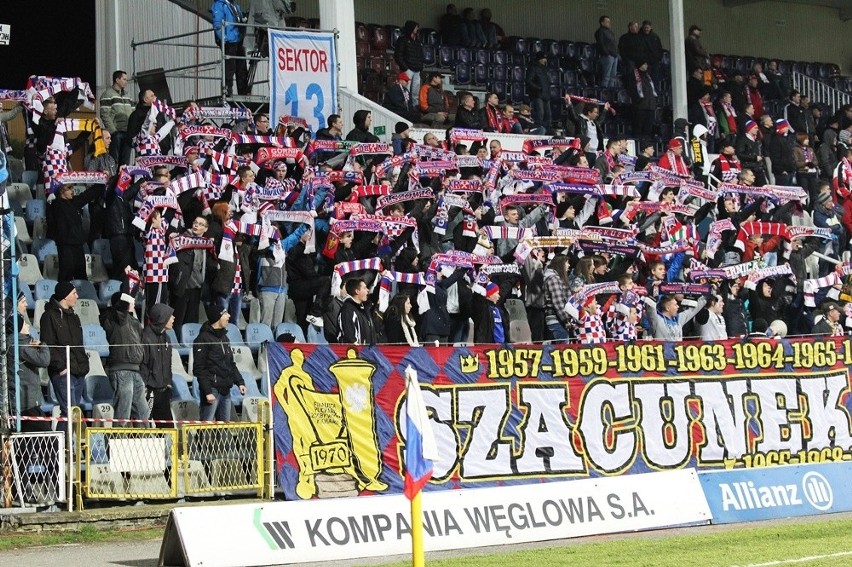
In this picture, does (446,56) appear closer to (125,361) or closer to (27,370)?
(125,361)

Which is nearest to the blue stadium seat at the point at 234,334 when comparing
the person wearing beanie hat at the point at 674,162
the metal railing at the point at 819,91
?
the person wearing beanie hat at the point at 674,162

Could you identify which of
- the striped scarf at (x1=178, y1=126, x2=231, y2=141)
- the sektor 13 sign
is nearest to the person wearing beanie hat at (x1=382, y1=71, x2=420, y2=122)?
the striped scarf at (x1=178, y1=126, x2=231, y2=141)

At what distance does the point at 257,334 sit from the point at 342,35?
8.49 meters

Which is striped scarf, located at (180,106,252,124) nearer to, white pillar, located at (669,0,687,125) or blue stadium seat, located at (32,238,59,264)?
blue stadium seat, located at (32,238,59,264)

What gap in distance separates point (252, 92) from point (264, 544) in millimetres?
13458

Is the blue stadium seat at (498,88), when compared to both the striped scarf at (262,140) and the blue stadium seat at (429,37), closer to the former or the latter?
the blue stadium seat at (429,37)

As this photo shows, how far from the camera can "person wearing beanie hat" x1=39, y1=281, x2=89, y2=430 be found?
609 inches

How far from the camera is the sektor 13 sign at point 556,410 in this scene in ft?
50.9

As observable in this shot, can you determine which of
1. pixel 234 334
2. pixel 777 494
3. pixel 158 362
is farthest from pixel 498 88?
pixel 777 494

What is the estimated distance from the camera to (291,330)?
1869 cm

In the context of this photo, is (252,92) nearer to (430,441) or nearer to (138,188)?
(138,188)

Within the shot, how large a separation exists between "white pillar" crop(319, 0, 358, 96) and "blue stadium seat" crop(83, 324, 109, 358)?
905cm

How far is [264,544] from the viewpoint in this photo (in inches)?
501

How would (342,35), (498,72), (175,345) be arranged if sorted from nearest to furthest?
(175,345) < (342,35) < (498,72)
